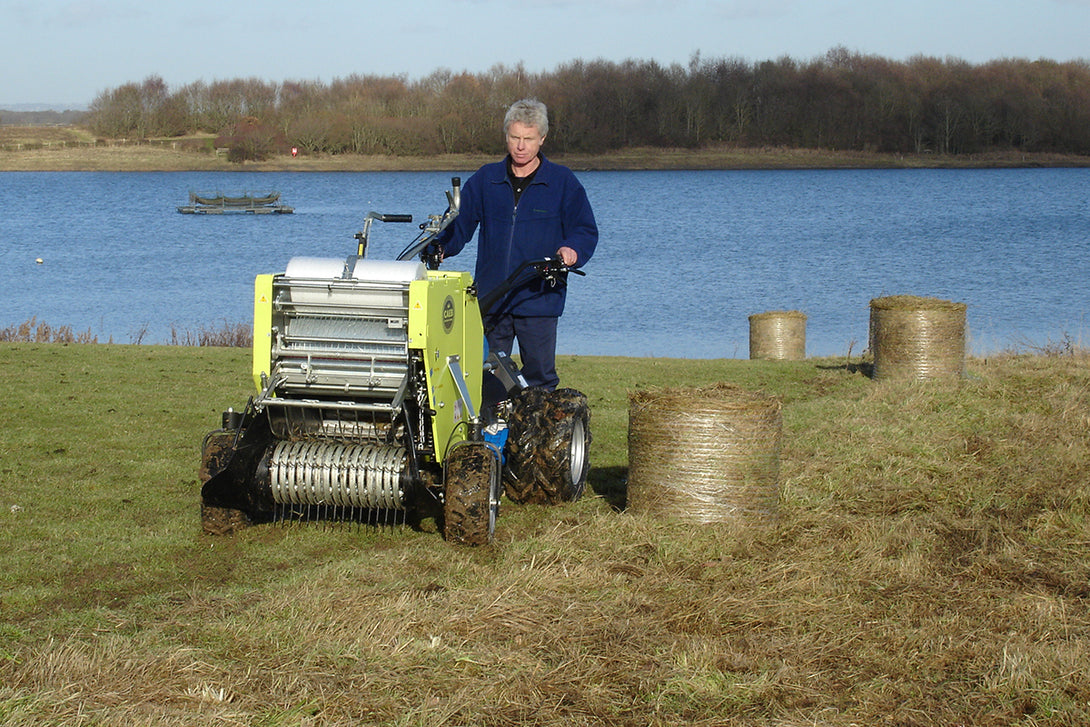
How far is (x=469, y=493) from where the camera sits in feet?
19.5

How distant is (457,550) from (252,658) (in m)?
→ 1.65

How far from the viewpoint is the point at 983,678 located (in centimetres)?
437

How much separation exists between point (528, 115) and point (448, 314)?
1.52 metres

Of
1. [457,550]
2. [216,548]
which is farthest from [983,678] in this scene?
[216,548]

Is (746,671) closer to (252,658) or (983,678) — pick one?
(983,678)

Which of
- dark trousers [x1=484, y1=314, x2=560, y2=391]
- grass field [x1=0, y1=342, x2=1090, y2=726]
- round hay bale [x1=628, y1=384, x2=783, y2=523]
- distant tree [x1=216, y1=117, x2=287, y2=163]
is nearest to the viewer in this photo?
grass field [x1=0, y1=342, x2=1090, y2=726]

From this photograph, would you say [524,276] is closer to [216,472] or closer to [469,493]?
[469,493]

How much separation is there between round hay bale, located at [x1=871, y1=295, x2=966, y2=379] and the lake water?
4.59 metres

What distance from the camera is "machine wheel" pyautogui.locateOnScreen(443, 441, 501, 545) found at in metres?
5.94

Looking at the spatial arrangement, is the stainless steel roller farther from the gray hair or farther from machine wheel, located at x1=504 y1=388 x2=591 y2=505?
the gray hair

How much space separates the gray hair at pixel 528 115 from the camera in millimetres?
6992

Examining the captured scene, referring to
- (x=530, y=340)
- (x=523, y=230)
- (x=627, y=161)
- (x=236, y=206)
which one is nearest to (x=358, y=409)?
(x=530, y=340)

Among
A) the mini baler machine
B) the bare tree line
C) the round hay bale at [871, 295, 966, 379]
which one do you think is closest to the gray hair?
the mini baler machine

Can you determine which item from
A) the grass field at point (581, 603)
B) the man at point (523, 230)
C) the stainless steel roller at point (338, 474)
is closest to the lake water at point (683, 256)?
the grass field at point (581, 603)
